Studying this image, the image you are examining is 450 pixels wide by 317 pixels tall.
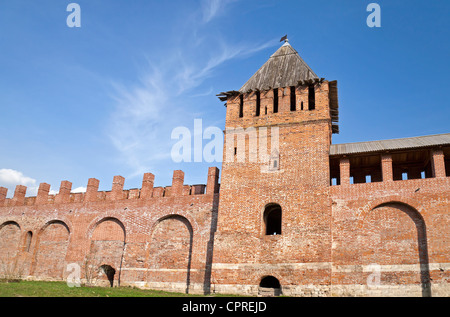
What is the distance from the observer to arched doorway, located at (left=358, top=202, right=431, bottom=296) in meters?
16.1

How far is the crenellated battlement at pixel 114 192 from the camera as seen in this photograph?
72.6 feet

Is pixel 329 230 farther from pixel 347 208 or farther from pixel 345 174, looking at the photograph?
pixel 345 174

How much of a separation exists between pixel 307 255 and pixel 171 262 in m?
7.31

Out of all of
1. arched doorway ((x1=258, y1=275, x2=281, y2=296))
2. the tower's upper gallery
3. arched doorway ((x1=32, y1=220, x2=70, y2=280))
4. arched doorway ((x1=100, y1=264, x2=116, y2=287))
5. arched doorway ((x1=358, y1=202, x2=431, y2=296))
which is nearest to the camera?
arched doorway ((x1=358, y1=202, x2=431, y2=296))

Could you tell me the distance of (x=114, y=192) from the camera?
941 inches

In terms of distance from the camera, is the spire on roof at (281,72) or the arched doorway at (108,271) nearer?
the spire on roof at (281,72)

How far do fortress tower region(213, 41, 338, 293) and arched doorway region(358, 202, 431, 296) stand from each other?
167cm

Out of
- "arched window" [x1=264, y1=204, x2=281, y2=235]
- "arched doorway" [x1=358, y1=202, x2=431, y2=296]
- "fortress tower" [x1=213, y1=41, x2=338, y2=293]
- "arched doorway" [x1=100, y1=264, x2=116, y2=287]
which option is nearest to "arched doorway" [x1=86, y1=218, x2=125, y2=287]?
"arched doorway" [x1=100, y1=264, x2=116, y2=287]

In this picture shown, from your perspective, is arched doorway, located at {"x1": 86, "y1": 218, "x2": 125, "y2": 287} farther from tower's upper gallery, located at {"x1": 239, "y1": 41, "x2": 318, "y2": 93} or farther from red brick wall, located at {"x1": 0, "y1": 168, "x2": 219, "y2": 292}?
tower's upper gallery, located at {"x1": 239, "y1": 41, "x2": 318, "y2": 93}

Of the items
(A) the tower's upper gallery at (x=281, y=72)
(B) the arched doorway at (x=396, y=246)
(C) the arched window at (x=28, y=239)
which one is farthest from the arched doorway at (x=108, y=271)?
(B) the arched doorway at (x=396, y=246)

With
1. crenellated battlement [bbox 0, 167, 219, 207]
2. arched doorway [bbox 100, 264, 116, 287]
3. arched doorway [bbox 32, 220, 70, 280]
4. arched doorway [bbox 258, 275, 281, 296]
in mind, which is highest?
crenellated battlement [bbox 0, 167, 219, 207]

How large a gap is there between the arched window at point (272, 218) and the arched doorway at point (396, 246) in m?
4.23

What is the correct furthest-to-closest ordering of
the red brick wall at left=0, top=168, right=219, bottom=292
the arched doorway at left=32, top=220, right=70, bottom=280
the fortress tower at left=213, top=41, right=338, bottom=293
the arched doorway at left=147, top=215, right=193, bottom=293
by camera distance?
1. the arched doorway at left=32, top=220, right=70, bottom=280
2. the red brick wall at left=0, top=168, right=219, bottom=292
3. the arched doorway at left=147, top=215, right=193, bottom=293
4. the fortress tower at left=213, top=41, right=338, bottom=293

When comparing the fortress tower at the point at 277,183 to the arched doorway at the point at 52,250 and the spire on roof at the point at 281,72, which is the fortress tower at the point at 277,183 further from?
the arched doorway at the point at 52,250
